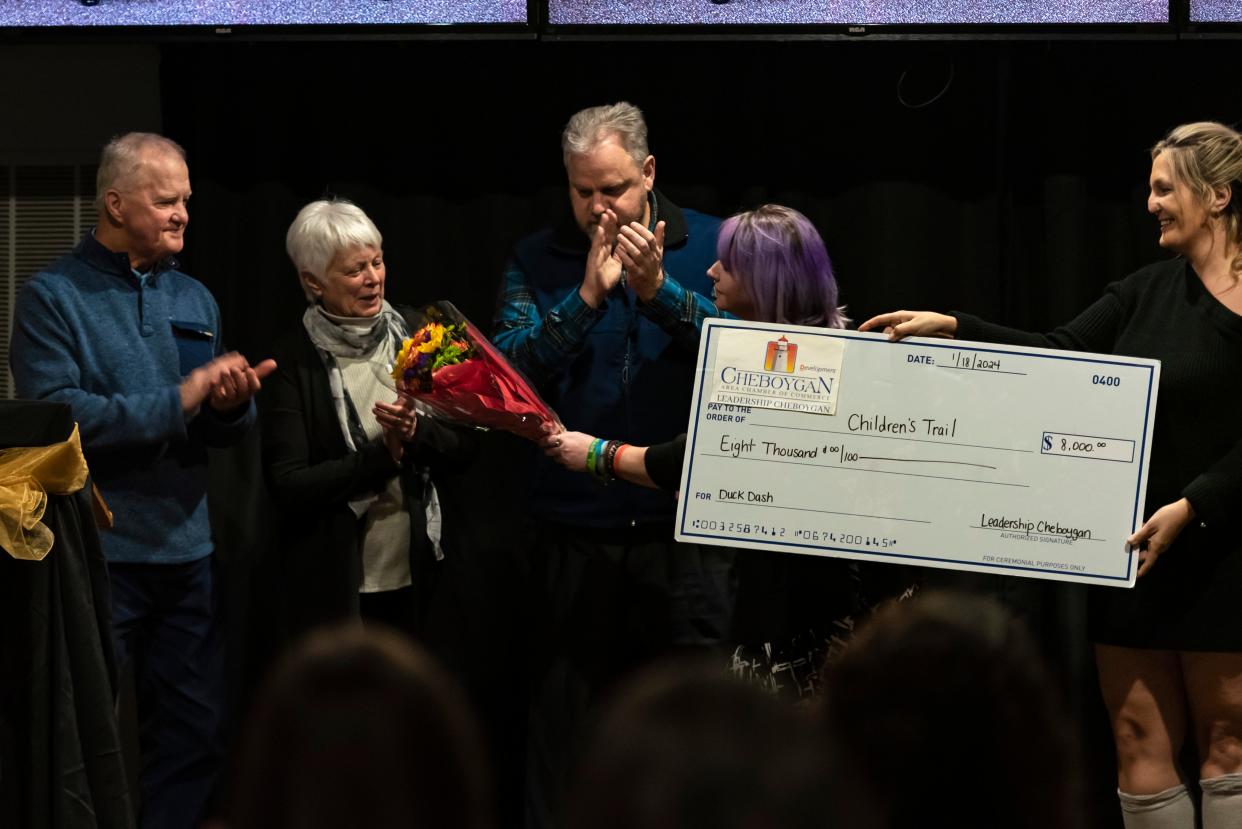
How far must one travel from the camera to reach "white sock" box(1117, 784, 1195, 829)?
3197 millimetres

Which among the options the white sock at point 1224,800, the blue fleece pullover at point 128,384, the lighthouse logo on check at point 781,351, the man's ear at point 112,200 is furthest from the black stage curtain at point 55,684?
the white sock at point 1224,800

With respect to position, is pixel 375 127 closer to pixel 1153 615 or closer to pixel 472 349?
pixel 472 349

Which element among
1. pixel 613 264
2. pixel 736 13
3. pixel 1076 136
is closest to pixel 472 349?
pixel 613 264

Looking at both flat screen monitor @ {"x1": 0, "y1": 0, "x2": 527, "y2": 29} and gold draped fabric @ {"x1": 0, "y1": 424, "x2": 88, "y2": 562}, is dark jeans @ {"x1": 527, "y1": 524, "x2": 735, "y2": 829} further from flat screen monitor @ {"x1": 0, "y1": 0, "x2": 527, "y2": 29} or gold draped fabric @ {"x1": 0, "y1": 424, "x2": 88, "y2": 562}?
flat screen monitor @ {"x1": 0, "y1": 0, "x2": 527, "y2": 29}

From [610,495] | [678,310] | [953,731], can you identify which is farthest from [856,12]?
[953,731]

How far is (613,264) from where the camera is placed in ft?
11.6

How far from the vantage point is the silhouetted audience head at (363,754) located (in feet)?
3.52

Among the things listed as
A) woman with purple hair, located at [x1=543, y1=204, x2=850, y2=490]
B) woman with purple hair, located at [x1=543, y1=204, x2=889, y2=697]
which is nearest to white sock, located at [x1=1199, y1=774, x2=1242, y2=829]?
woman with purple hair, located at [x1=543, y1=204, x2=889, y2=697]

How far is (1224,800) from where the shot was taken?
314cm

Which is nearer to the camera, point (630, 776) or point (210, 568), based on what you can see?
point (630, 776)

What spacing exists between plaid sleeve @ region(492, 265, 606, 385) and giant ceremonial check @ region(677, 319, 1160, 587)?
394 mm

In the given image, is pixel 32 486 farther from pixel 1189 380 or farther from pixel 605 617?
pixel 1189 380

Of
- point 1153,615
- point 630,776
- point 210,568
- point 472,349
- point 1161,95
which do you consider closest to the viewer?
point 630,776

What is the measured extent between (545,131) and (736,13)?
2.42 feet
